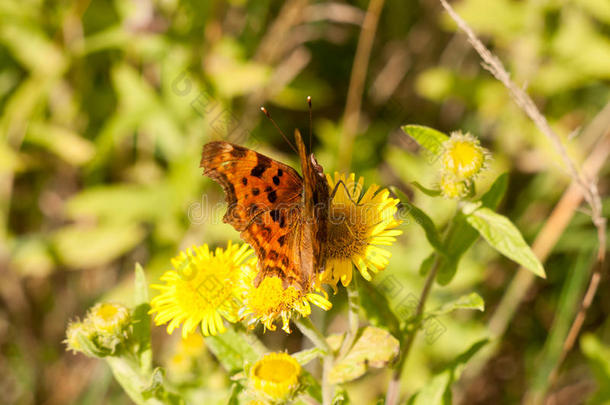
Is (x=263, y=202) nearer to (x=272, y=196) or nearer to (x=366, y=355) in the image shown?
(x=272, y=196)

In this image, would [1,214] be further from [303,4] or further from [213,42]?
[303,4]

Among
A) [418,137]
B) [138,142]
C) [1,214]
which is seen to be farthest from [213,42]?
[418,137]

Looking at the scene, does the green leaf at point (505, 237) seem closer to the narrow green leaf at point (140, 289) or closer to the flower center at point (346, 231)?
the flower center at point (346, 231)

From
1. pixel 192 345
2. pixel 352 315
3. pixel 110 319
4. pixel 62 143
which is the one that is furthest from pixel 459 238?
pixel 62 143

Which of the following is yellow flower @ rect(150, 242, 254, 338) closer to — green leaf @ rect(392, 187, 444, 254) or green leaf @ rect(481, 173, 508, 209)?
green leaf @ rect(392, 187, 444, 254)

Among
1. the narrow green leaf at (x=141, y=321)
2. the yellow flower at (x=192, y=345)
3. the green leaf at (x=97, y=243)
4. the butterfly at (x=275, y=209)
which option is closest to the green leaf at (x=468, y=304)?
the butterfly at (x=275, y=209)

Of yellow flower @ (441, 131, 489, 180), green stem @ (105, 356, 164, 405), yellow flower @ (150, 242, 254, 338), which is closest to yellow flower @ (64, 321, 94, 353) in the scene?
green stem @ (105, 356, 164, 405)
